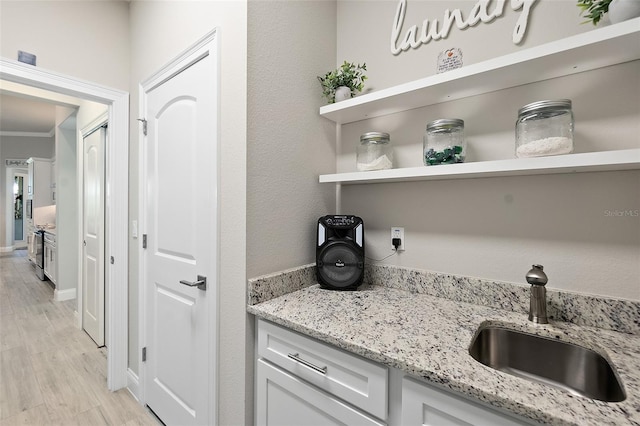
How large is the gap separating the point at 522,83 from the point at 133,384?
2801mm

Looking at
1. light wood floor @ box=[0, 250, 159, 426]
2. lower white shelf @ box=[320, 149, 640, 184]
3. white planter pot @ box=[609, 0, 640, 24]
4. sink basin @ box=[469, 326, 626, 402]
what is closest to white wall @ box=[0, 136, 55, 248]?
light wood floor @ box=[0, 250, 159, 426]

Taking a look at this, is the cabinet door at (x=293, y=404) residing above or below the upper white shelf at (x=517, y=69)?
below

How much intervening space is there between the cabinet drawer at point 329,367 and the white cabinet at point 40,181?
6789mm

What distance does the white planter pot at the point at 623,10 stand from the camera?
0.84 m

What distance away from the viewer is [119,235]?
198 centimetres

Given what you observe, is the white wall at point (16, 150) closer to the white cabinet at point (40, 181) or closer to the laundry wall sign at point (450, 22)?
the white cabinet at point (40, 181)

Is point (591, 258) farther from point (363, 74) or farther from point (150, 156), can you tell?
point (150, 156)

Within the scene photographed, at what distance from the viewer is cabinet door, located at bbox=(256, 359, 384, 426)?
941 millimetres

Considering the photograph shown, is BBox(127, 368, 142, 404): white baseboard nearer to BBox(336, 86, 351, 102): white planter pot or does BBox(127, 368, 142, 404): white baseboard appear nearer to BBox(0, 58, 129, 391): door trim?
BBox(0, 58, 129, 391): door trim

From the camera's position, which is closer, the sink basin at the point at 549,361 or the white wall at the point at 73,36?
the sink basin at the point at 549,361

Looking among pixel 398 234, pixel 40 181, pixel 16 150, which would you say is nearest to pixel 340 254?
pixel 398 234

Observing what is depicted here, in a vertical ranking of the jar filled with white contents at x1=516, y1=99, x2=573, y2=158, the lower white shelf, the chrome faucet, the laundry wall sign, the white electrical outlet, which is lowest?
the chrome faucet

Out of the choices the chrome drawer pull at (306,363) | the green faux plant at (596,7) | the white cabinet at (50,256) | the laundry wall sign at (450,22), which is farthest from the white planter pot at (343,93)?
the white cabinet at (50,256)

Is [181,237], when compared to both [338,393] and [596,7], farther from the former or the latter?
[596,7]
